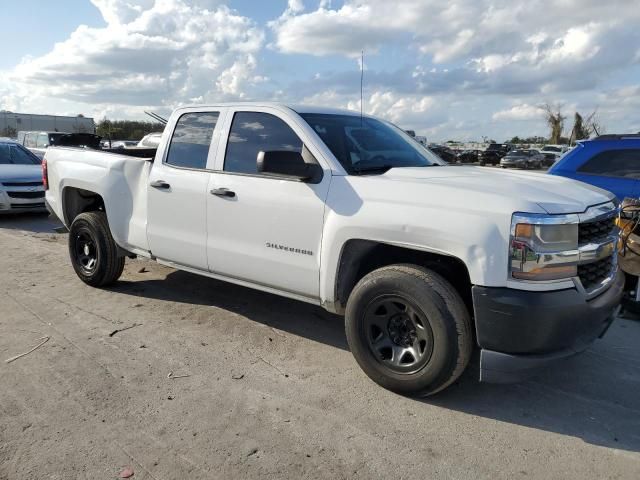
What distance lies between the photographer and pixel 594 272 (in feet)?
10.9

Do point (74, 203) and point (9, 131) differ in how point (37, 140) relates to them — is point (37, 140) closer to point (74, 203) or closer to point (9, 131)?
point (74, 203)

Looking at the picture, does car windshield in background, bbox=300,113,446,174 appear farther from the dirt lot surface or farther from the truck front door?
the dirt lot surface

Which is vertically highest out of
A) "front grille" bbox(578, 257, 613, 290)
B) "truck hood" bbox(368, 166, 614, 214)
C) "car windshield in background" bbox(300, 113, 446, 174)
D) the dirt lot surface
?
"car windshield in background" bbox(300, 113, 446, 174)

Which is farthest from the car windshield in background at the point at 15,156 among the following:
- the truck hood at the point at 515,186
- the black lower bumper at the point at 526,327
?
the black lower bumper at the point at 526,327

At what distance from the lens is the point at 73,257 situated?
589 centimetres

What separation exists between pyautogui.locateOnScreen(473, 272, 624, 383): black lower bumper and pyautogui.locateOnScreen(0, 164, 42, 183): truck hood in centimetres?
1047

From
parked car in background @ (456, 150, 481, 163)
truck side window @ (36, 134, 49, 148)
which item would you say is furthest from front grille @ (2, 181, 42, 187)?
parked car in background @ (456, 150, 481, 163)

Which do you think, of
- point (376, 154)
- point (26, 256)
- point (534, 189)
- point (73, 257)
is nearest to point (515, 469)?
point (534, 189)

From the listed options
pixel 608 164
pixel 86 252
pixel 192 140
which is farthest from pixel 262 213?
pixel 608 164

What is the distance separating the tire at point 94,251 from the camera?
216 inches

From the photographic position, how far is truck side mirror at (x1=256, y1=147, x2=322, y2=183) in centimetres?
354

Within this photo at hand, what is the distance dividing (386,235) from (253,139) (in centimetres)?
153

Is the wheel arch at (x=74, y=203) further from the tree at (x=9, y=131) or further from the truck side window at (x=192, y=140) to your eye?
the tree at (x=9, y=131)

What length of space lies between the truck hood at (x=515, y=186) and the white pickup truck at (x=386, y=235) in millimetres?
17
